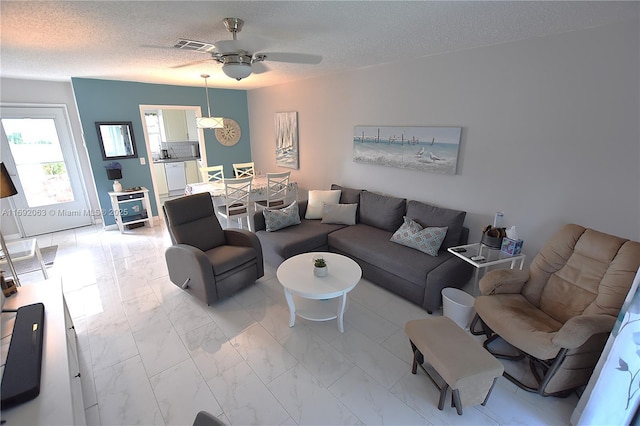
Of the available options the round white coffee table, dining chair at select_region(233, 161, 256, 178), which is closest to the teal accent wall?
dining chair at select_region(233, 161, 256, 178)

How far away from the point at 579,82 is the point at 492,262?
1.54 meters

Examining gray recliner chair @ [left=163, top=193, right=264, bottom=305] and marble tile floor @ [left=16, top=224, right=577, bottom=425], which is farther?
gray recliner chair @ [left=163, top=193, right=264, bottom=305]

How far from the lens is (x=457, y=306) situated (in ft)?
7.74

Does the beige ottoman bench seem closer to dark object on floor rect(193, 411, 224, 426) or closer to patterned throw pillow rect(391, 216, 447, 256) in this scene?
patterned throw pillow rect(391, 216, 447, 256)

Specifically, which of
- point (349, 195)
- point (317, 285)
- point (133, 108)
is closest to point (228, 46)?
point (317, 285)

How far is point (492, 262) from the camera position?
2.39 meters

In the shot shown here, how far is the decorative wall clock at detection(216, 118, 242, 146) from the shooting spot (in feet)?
18.6

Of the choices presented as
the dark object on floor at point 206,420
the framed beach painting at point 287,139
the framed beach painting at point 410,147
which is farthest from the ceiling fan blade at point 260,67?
the dark object on floor at point 206,420

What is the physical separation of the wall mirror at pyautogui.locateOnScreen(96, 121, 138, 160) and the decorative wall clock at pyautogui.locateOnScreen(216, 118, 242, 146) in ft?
4.95

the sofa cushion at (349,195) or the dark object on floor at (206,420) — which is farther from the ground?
the sofa cushion at (349,195)

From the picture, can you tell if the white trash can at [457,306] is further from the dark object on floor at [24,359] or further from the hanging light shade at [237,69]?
the dark object on floor at [24,359]

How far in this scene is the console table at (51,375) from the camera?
112cm

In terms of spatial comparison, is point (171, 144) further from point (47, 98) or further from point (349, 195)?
point (349, 195)

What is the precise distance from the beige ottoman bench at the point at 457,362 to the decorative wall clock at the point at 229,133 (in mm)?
5132
